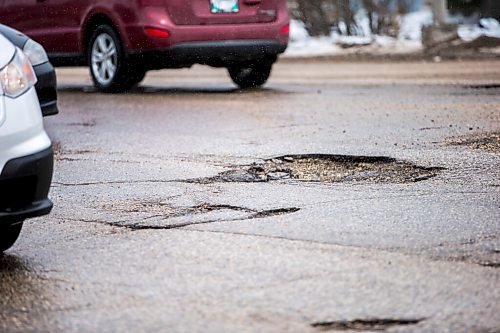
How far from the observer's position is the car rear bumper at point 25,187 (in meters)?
4.48

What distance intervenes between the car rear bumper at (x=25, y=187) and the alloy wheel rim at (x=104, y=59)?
8.14m

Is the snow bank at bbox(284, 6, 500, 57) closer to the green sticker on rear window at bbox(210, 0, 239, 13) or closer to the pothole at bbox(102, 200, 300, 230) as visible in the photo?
the green sticker on rear window at bbox(210, 0, 239, 13)

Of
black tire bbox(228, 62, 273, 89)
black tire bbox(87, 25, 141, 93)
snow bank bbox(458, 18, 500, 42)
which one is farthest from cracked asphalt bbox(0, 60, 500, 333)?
snow bank bbox(458, 18, 500, 42)

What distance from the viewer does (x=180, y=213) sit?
18.8 ft

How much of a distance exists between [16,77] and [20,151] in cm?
40

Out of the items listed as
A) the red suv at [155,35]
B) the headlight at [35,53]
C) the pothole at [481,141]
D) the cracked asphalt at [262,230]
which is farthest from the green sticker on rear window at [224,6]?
the pothole at [481,141]

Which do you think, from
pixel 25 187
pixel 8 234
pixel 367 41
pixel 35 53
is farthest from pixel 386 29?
pixel 25 187

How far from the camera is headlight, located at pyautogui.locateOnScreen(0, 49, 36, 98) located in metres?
4.65

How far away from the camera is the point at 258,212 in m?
5.67

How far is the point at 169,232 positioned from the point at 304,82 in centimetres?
925

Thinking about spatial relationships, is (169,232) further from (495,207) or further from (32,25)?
(32,25)

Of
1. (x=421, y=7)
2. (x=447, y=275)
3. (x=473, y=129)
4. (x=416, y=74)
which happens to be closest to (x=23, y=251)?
(x=447, y=275)

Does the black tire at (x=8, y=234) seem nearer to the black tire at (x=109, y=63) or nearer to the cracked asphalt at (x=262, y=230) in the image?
the cracked asphalt at (x=262, y=230)

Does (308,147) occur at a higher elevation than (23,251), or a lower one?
lower
